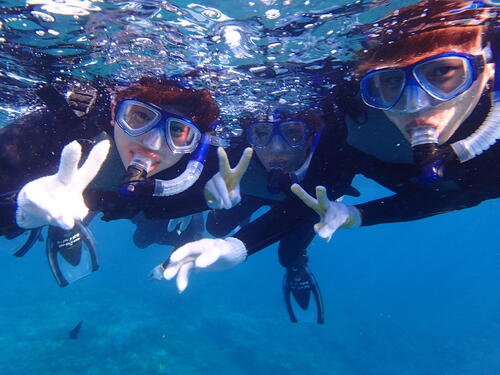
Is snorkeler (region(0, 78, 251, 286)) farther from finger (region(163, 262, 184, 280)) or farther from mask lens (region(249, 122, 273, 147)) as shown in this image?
mask lens (region(249, 122, 273, 147))

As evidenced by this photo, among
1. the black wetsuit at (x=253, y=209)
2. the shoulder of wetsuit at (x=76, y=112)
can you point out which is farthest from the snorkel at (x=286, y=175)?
the shoulder of wetsuit at (x=76, y=112)

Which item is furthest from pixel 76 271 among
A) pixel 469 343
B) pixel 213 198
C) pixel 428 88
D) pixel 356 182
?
pixel 469 343

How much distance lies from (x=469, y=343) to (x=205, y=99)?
3389cm

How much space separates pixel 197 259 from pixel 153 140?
2066 millimetres

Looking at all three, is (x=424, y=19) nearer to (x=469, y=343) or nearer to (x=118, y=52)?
(x=118, y=52)

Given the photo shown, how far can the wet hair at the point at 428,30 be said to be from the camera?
160 inches

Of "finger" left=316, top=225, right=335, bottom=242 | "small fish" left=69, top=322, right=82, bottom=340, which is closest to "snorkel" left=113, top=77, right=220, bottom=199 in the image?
"finger" left=316, top=225, right=335, bottom=242

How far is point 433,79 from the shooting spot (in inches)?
151

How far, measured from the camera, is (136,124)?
5.03m

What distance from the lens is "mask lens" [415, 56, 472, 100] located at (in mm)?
3615

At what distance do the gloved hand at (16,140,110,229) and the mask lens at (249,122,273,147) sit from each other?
4.48m

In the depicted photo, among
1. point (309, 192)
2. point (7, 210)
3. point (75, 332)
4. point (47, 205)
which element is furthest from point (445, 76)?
point (75, 332)

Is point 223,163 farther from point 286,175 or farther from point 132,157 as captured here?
point 286,175

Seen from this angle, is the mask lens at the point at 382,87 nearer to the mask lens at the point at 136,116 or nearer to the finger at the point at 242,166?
the finger at the point at 242,166
